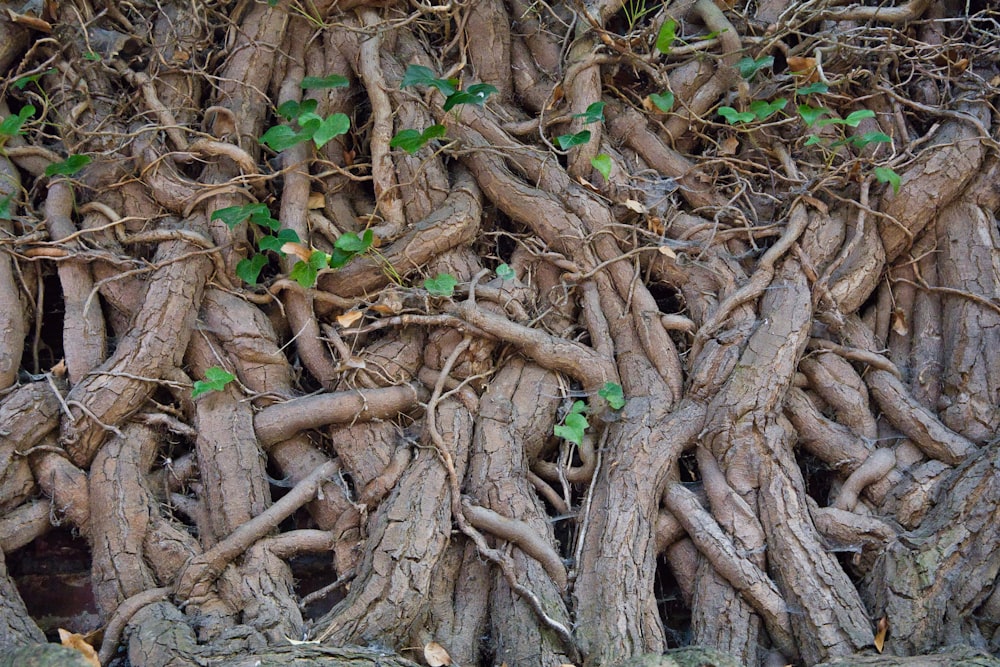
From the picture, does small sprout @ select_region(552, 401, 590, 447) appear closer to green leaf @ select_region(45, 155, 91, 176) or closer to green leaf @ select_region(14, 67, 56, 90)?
green leaf @ select_region(45, 155, 91, 176)

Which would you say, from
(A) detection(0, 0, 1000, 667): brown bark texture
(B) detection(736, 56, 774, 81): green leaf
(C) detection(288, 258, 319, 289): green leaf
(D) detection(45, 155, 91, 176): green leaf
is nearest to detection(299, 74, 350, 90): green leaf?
(A) detection(0, 0, 1000, 667): brown bark texture

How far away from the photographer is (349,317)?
226 centimetres

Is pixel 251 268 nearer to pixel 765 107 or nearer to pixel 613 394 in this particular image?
pixel 613 394

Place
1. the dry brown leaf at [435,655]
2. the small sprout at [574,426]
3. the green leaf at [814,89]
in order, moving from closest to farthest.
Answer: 1. the dry brown leaf at [435,655]
2. the small sprout at [574,426]
3. the green leaf at [814,89]

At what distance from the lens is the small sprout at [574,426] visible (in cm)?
211

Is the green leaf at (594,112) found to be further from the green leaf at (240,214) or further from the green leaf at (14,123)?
the green leaf at (14,123)

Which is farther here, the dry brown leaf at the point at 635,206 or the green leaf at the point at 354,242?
the dry brown leaf at the point at 635,206

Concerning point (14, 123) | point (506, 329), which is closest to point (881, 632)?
point (506, 329)

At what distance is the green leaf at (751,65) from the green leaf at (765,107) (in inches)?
4.2

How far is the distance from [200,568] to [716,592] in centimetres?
136

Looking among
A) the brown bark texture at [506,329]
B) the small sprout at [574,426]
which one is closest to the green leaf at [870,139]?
the brown bark texture at [506,329]

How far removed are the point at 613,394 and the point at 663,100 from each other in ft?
3.38

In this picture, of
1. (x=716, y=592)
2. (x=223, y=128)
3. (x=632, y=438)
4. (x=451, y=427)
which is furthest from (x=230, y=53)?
(x=716, y=592)

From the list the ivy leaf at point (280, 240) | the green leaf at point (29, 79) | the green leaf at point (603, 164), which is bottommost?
the green leaf at point (29, 79)
